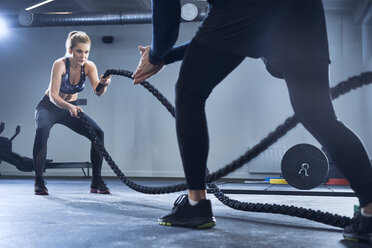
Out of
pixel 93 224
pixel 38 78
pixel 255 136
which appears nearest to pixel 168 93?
pixel 255 136

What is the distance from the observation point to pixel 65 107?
3.00 m

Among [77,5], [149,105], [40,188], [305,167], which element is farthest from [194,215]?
[77,5]

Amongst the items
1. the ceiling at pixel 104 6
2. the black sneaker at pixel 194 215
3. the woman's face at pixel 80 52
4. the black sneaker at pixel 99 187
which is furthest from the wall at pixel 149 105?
the black sneaker at pixel 194 215

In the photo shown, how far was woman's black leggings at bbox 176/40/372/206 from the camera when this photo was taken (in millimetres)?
1121

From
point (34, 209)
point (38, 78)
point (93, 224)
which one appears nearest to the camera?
point (93, 224)

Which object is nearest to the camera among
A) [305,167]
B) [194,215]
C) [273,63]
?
[273,63]

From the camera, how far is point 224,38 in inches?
47.2

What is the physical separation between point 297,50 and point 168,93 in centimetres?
601

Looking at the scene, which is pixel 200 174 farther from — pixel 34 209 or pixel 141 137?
pixel 141 137

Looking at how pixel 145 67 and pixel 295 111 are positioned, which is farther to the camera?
pixel 145 67

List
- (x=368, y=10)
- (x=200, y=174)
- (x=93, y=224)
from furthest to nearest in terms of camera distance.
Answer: (x=368, y=10), (x=93, y=224), (x=200, y=174)

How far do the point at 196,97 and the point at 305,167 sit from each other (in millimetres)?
A: 2520

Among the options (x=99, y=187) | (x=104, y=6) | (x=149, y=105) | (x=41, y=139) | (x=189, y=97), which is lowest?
(x=99, y=187)

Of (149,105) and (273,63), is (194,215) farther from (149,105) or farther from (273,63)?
(149,105)
